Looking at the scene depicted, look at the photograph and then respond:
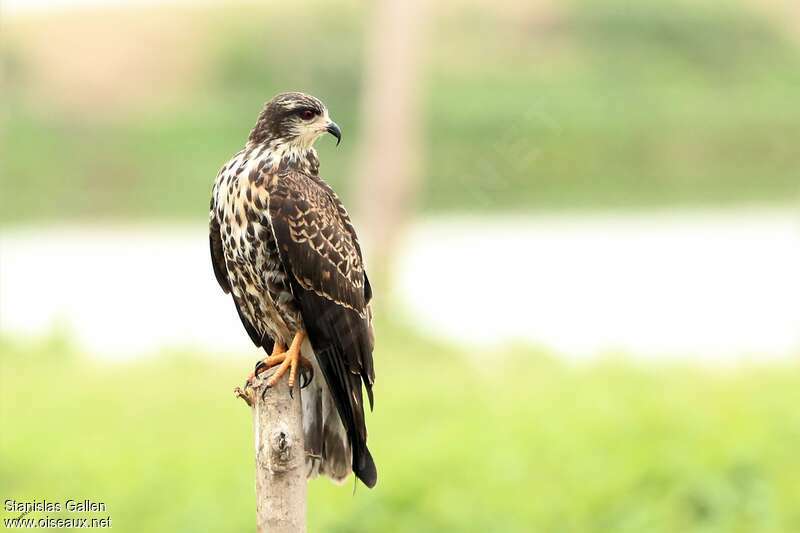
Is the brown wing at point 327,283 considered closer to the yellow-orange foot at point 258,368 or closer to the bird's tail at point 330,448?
the bird's tail at point 330,448

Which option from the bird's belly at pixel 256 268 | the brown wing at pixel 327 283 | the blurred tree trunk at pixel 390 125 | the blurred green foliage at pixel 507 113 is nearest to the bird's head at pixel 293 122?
the brown wing at pixel 327 283

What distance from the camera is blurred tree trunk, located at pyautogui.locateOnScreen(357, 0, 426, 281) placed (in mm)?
10258

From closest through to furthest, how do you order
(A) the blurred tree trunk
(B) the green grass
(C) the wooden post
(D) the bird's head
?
(C) the wooden post → (D) the bird's head → (B) the green grass → (A) the blurred tree trunk

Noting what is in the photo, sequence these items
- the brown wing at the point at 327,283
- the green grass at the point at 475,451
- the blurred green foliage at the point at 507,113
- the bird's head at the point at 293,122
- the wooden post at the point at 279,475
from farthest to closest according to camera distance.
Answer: the blurred green foliage at the point at 507,113
the green grass at the point at 475,451
the bird's head at the point at 293,122
the brown wing at the point at 327,283
the wooden post at the point at 279,475

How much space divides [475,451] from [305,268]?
117 inches

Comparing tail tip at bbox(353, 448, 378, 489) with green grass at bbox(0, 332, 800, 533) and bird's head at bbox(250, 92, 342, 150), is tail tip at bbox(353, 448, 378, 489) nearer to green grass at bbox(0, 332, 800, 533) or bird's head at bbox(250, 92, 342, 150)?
bird's head at bbox(250, 92, 342, 150)

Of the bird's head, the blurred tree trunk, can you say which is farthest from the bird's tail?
the blurred tree trunk

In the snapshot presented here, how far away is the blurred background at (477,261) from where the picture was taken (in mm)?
5750

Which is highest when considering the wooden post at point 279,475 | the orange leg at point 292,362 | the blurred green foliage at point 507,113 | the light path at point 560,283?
the blurred green foliage at point 507,113

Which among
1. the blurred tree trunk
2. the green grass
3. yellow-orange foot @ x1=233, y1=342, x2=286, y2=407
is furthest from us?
the blurred tree trunk

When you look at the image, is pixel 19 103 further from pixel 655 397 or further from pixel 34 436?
pixel 655 397

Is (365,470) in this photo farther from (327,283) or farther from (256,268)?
(256,268)

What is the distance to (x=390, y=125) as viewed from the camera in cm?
1032

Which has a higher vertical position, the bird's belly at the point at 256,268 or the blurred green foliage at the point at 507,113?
the blurred green foliage at the point at 507,113
